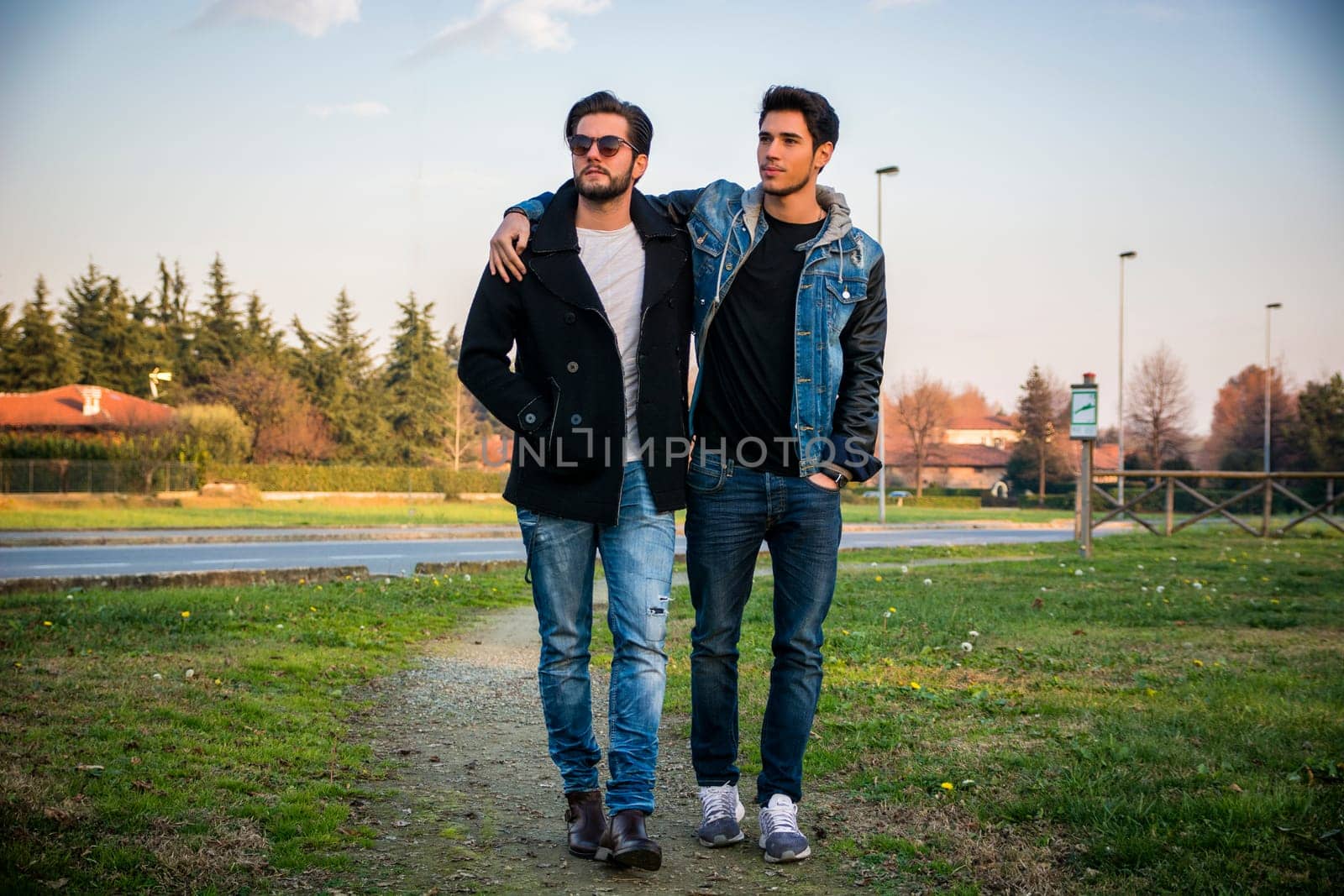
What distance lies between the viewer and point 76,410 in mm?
48156

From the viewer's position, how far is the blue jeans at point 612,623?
11.9 ft

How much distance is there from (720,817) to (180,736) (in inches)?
99.3

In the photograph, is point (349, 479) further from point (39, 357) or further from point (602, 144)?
point (602, 144)

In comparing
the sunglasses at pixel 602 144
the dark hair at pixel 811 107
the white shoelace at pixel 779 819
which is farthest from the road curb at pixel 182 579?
the dark hair at pixel 811 107

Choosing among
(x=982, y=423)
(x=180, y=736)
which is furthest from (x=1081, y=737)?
(x=982, y=423)

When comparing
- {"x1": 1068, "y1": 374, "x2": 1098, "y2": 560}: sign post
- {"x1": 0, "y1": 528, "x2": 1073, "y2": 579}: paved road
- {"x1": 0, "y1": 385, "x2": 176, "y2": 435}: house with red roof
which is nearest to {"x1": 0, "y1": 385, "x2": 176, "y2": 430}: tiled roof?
{"x1": 0, "y1": 385, "x2": 176, "y2": 435}: house with red roof

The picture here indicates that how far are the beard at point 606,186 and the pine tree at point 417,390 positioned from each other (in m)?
54.5

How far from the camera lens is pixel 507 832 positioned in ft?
12.5

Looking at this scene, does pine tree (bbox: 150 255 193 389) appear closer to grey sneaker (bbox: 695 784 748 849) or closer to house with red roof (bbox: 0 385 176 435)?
house with red roof (bbox: 0 385 176 435)

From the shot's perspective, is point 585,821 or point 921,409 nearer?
point 585,821

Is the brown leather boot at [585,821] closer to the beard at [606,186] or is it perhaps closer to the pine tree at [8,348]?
the beard at [606,186]

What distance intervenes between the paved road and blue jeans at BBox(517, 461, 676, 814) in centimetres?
1033

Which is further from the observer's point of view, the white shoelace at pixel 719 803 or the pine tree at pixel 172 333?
the pine tree at pixel 172 333

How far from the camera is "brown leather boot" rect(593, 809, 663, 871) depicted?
3.38 m
